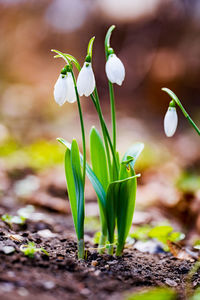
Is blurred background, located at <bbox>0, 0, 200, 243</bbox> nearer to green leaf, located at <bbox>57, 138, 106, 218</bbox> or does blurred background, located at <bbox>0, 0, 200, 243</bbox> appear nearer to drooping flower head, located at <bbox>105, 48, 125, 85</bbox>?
green leaf, located at <bbox>57, 138, 106, 218</bbox>

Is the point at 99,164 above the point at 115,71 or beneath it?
beneath

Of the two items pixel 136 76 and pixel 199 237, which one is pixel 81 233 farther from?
pixel 136 76

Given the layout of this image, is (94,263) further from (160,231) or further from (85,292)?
(160,231)

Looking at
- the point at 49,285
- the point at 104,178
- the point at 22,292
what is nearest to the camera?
the point at 22,292

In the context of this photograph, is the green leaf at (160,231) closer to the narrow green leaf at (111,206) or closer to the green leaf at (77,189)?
the narrow green leaf at (111,206)

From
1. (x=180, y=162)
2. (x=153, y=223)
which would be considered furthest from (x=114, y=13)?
(x=153, y=223)

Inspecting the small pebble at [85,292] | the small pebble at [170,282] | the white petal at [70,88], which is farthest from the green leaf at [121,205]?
the small pebble at [85,292]

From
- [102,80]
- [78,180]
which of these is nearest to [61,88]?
[78,180]
